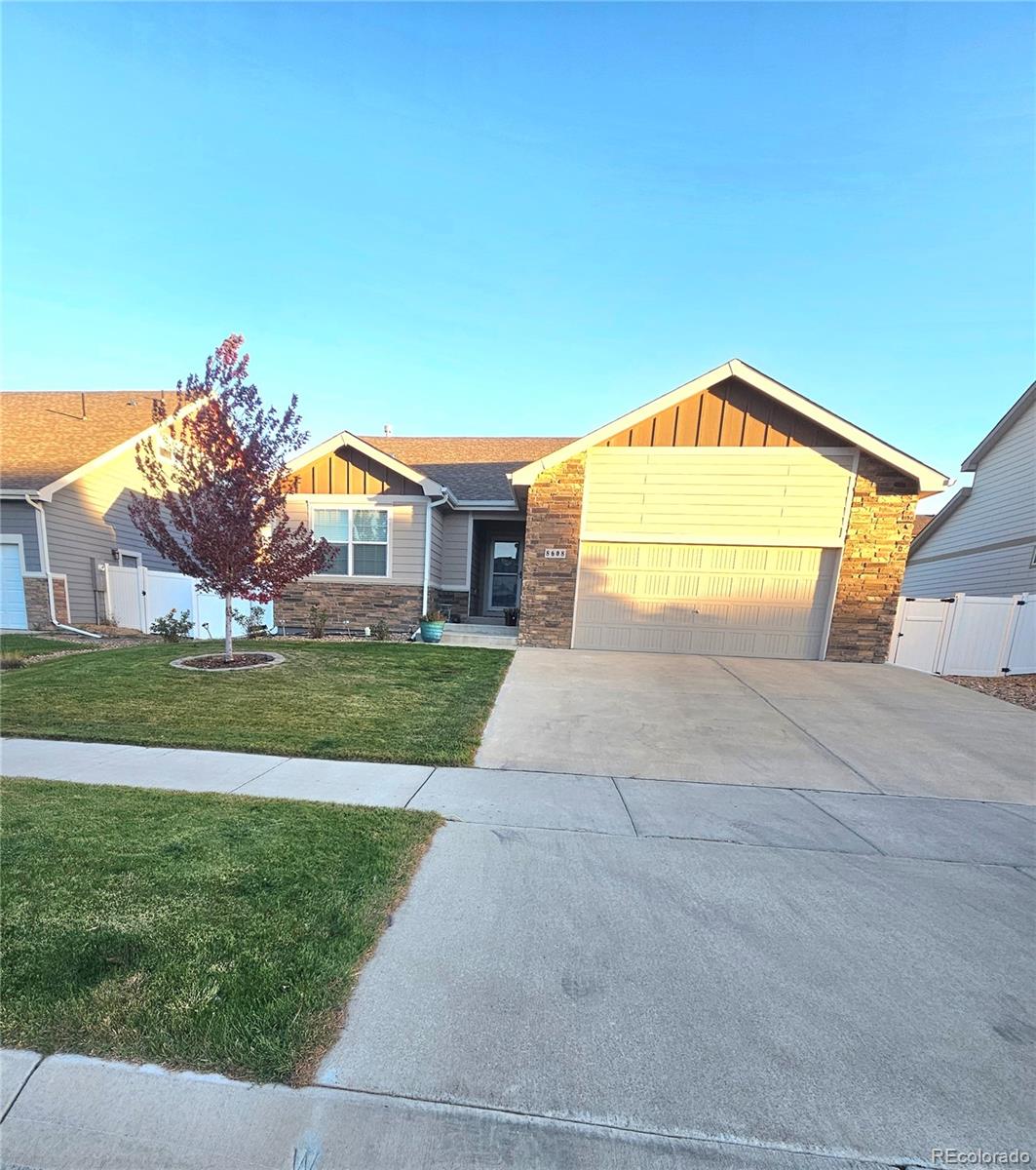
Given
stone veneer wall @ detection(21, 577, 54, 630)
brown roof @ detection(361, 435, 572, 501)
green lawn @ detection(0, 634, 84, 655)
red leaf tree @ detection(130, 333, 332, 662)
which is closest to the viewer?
red leaf tree @ detection(130, 333, 332, 662)

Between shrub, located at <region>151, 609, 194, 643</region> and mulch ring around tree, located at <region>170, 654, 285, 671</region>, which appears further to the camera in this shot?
shrub, located at <region>151, 609, 194, 643</region>

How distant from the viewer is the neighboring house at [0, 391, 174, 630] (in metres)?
9.97

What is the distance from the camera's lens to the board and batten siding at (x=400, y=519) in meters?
10.4

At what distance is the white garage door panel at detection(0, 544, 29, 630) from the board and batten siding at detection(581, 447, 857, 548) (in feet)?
39.8

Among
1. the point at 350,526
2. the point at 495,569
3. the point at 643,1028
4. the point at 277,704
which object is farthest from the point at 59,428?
the point at 643,1028

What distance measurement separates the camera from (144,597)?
36.8 feet

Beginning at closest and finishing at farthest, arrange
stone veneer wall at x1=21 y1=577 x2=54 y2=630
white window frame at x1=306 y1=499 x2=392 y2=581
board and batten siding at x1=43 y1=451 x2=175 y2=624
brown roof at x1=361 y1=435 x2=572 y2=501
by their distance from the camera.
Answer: stone veneer wall at x1=21 y1=577 x2=54 y2=630
board and batten siding at x1=43 y1=451 x2=175 y2=624
white window frame at x1=306 y1=499 x2=392 y2=581
brown roof at x1=361 y1=435 x2=572 y2=501

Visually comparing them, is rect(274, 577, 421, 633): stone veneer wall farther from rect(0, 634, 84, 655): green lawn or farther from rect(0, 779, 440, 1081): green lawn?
rect(0, 779, 440, 1081): green lawn

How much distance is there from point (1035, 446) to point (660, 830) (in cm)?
1508

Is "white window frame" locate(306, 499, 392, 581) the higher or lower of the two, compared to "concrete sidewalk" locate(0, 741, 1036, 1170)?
higher

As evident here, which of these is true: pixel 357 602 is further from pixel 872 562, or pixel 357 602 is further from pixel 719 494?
pixel 872 562

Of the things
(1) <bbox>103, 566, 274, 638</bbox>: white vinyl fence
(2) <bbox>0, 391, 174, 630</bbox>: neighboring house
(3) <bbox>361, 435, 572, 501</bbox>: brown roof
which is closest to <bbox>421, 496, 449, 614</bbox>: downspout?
(3) <bbox>361, 435, 572, 501</bbox>: brown roof

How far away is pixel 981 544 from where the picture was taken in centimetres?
1273

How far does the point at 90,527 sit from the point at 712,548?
13.9 m
